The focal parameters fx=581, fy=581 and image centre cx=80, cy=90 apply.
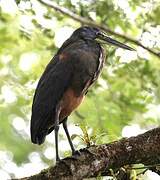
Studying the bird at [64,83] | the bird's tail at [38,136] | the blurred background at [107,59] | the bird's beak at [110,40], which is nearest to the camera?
the bird at [64,83]

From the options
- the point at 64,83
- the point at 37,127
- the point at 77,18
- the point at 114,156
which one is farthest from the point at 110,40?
the point at 77,18

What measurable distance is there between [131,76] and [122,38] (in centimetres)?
59

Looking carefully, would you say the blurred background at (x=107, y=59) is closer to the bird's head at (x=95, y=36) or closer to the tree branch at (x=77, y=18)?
the tree branch at (x=77, y=18)

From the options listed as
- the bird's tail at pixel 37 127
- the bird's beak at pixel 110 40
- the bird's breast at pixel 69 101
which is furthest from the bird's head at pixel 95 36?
the bird's tail at pixel 37 127

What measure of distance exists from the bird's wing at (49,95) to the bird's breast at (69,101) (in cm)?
4

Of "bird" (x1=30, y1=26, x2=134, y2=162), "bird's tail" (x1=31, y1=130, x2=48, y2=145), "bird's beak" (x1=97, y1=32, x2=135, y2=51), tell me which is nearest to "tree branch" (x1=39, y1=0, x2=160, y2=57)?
"bird's beak" (x1=97, y1=32, x2=135, y2=51)

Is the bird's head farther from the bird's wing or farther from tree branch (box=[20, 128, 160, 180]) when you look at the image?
tree branch (box=[20, 128, 160, 180])

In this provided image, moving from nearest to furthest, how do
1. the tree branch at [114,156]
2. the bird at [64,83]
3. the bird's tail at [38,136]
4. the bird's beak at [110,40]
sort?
the tree branch at [114,156] < the bird at [64,83] < the bird's tail at [38,136] < the bird's beak at [110,40]

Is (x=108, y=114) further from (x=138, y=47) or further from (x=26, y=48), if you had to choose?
(x=26, y=48)

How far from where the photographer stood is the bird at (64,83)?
157 inches

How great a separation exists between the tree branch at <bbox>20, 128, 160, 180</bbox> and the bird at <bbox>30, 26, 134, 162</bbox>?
661mm

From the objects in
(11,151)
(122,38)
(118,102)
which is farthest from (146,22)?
(11,151)

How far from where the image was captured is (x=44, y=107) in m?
4.07

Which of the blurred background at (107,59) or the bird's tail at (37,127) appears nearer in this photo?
the bird's tail at (37,127)
